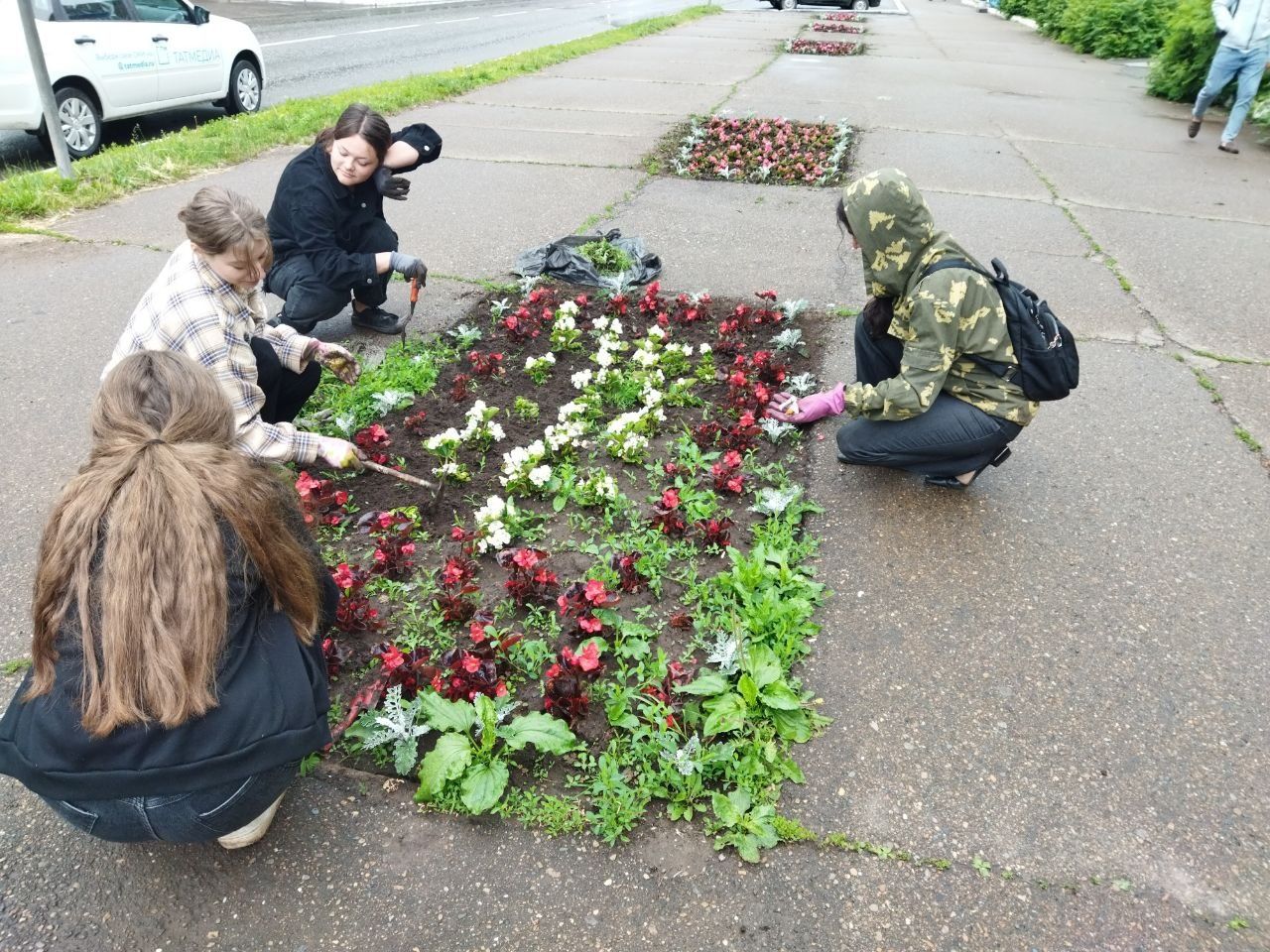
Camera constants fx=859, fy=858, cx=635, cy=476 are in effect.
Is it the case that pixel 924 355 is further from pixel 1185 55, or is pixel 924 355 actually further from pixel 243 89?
pixel 1185 55

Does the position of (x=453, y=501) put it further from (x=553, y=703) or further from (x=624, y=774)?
(x=624, y=774)

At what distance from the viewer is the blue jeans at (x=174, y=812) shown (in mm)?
1990

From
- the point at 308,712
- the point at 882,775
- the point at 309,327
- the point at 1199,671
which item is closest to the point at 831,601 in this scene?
the point at 882,775

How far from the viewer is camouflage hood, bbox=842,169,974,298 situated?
10.7ft

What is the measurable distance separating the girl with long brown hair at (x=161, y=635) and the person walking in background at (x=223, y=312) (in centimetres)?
108

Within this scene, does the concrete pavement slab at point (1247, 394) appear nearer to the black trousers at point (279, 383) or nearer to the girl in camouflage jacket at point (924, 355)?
the girl in camouflage jacket at point (924, 355)

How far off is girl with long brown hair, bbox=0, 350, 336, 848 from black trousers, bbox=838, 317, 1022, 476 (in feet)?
8.09

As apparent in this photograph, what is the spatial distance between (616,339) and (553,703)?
275cm

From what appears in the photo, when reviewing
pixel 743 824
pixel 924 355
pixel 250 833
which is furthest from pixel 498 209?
pixel 743 824

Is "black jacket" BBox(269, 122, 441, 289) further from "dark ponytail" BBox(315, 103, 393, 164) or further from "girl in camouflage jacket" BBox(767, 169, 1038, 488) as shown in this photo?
"girl in camouflage jacket" BBox(767, 169, 1038, 488)

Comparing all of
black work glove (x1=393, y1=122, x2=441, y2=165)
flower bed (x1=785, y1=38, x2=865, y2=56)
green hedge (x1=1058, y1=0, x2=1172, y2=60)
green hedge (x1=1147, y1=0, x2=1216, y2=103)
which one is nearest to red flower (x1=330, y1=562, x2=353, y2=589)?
black work glove (x1=393, y1=122, x2=441, y2=165)

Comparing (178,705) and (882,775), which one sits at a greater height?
(178,705)

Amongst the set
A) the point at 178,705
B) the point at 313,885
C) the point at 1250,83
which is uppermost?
the point at 1250,83

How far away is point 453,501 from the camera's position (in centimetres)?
369
